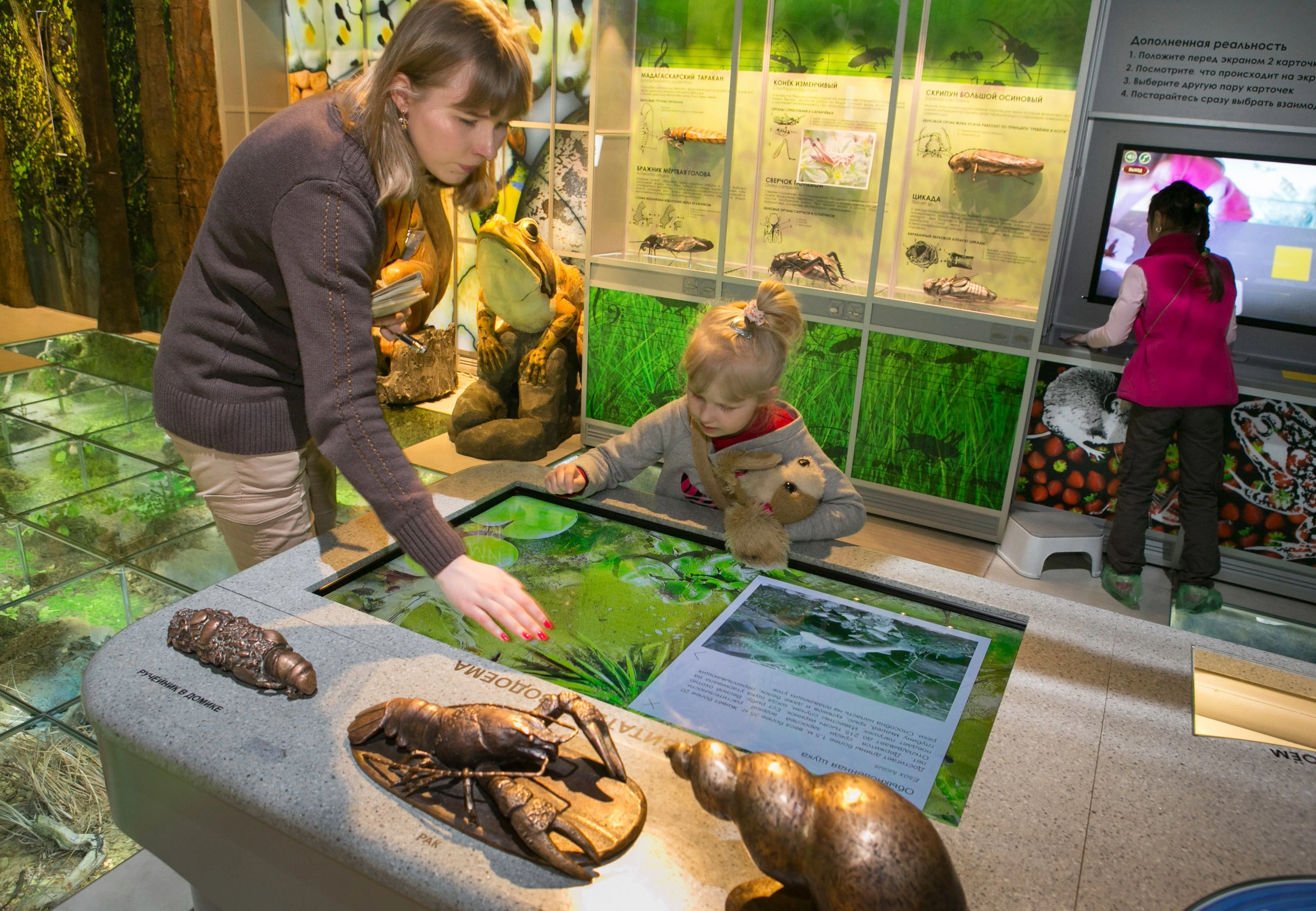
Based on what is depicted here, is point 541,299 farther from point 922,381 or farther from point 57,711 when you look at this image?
point 57,711

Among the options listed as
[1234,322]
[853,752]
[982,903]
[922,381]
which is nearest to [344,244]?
[853,752]

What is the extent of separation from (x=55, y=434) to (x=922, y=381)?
12.8 ft

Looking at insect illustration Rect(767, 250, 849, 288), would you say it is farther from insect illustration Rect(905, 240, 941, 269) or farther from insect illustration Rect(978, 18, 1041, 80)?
insect illustration Rect(978, 18, 1041, 80)

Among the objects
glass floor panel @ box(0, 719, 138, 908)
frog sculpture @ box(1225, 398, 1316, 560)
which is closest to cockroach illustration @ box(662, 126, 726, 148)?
frog sculpture @ box(1225, 398, 1316, 560)

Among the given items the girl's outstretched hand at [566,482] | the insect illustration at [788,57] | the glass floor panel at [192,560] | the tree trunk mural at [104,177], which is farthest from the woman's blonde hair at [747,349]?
the tree trunk mural at [104,177]

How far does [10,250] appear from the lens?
581cm

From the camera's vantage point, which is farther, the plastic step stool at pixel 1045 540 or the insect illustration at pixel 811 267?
the insect illustration at pixel 811 267

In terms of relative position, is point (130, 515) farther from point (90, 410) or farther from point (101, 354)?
point (101, 354)

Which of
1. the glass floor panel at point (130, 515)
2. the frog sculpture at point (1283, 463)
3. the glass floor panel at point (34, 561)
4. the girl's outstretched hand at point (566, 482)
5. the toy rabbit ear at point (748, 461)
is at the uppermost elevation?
the toy rabbit ear at point (748, 461)

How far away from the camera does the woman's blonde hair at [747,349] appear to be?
6.01ft

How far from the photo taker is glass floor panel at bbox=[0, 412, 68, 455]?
384 cm

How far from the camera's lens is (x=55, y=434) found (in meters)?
3.98

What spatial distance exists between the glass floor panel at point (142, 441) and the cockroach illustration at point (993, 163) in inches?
140

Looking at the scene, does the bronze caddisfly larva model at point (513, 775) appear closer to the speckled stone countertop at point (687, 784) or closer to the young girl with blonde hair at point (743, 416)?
the speckled stone countertop at point (687, 784)
